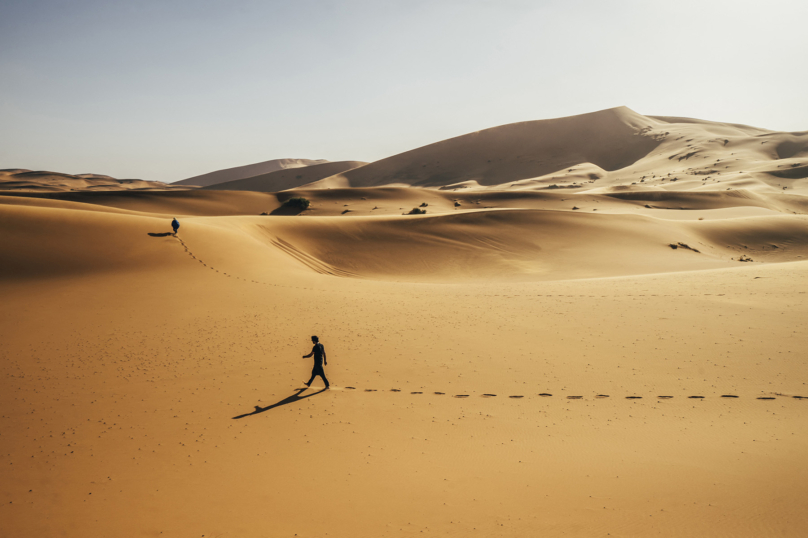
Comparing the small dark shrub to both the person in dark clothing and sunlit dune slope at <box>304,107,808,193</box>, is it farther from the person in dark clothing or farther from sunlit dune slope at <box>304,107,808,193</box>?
the person in dark clothing

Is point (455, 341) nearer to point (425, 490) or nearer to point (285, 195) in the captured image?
point (425, 490)

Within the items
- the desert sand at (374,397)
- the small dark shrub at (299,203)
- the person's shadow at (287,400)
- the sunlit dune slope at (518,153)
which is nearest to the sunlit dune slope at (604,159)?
the sunlit dune slope at (518,153)

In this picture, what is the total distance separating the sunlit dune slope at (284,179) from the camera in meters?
121

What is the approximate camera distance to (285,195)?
176ft

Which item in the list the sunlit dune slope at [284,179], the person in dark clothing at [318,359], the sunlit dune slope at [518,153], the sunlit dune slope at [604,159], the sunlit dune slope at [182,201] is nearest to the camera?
the person in dark clothing at [318,359]

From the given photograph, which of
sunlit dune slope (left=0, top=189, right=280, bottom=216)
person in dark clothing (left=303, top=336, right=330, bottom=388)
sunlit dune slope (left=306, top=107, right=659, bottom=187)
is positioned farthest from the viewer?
sunlit dune slope (left=306, top=107, right=659, bottom=187)

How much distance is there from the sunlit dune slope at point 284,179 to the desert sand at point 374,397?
356ft

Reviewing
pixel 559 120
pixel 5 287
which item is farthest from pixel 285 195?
pixel 559 120

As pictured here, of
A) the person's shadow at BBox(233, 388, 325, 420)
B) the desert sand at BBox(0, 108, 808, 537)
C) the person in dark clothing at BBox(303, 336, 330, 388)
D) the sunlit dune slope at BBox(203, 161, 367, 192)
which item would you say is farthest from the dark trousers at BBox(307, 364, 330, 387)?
the sunlit dune slope at BBox(203, 161, 367, 192)

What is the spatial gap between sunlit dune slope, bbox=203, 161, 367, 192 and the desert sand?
108571 mm

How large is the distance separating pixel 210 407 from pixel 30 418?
97.3 inches

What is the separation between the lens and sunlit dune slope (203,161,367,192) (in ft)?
398

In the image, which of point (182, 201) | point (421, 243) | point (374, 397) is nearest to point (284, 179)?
point (182, 201)

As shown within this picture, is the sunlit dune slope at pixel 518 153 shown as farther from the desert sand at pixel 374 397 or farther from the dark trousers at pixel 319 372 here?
the dark trousers at pixel 319 372
